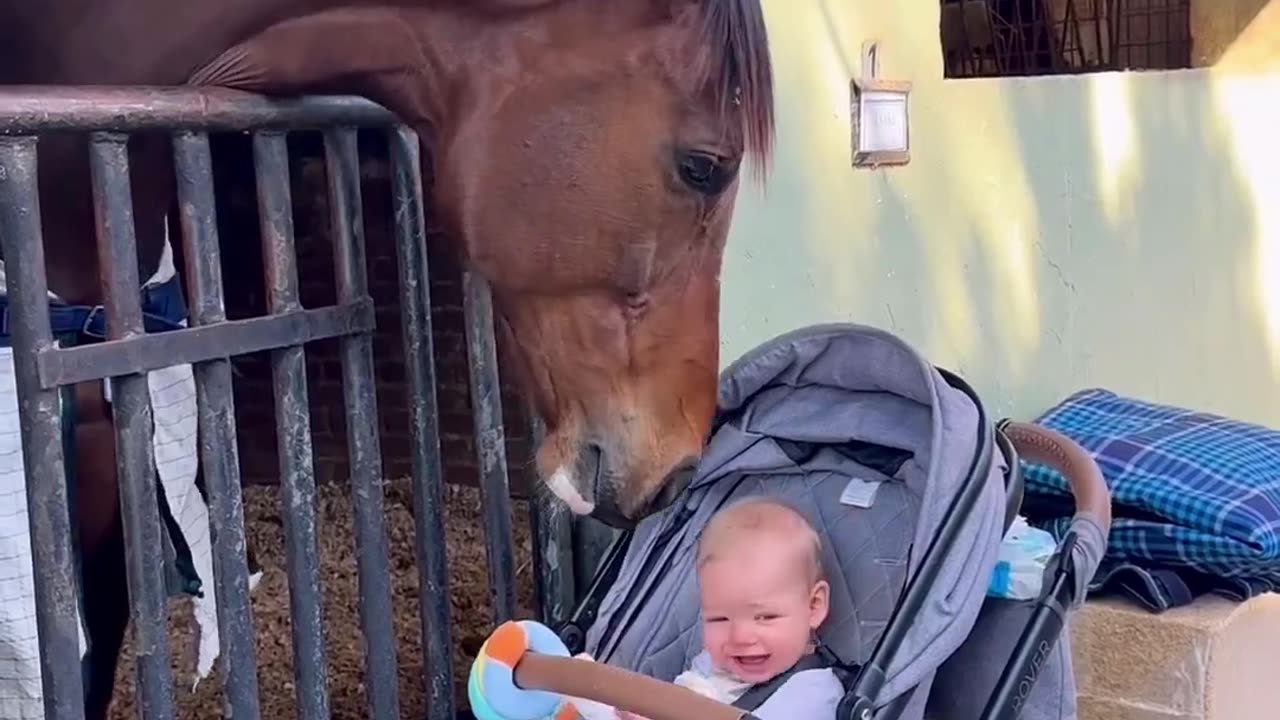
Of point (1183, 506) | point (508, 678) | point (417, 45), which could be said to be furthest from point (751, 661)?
point (1183, 506)

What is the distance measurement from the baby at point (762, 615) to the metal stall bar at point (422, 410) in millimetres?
361

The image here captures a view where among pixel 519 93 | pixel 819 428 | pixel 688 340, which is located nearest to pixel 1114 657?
pixel 819 428

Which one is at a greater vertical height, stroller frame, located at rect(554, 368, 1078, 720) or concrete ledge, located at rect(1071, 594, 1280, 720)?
stroller frame, located at rect(554, 368, 1078, 720)

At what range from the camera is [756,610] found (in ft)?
6.57

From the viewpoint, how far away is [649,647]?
7.28 feet

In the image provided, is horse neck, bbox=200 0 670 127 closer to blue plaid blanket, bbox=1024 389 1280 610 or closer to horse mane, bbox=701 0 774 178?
horse mane, bbox=701 0 774 178

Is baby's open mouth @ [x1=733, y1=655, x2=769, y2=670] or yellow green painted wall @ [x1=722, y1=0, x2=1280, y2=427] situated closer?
baby's open mouth @ [x1=733, y1=655, x2=769, y2=670]

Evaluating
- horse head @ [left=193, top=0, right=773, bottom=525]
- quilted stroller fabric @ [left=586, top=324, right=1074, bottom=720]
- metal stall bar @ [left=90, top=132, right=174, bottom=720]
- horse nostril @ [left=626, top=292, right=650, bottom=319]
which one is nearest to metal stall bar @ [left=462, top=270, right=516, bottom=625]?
quilted stroller fabric @ [left=586, top=324, right=1074, bottom=720]

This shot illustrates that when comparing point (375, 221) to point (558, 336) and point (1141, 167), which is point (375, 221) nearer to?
point (558, 336)

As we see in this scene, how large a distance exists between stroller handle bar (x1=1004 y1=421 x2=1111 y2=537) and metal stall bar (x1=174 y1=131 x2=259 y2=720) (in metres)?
1.14

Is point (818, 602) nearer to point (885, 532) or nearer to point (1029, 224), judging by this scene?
point (885, 532)

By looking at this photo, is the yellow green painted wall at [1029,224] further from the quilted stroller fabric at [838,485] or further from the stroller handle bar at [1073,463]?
the stroller handle bar at [1073,463]

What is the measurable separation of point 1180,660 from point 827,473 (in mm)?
970

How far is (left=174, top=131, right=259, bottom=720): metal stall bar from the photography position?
1790 millimetres
